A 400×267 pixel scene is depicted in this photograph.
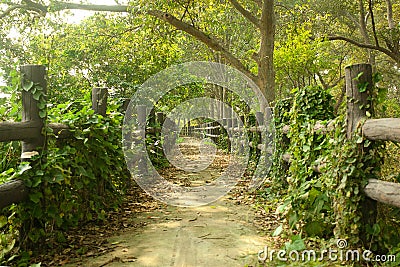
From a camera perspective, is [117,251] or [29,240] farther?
[117,251]

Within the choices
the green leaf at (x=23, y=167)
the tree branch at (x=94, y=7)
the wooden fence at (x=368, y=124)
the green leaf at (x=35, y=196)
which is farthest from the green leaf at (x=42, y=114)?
the tree branch at (x=94, y=7)

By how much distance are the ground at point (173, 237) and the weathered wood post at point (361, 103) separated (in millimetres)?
952

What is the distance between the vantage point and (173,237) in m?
3.99

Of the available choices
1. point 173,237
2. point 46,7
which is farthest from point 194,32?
point 173,237

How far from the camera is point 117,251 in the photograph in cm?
354

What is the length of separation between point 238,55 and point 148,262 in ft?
53.9

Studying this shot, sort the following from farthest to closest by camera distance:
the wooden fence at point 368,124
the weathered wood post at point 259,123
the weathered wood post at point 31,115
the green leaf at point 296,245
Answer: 1. the weathered wood post at point 259,123
2. the weathered wood post at point 31,115
3. the green leaf at point 296,245
4. the wooden fence at point 368,124

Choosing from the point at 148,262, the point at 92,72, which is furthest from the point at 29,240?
the point at 92,72

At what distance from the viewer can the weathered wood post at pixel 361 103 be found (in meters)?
3.09

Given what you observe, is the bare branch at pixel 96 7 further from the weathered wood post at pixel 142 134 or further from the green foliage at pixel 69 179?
the green foliage at pixel 69 179

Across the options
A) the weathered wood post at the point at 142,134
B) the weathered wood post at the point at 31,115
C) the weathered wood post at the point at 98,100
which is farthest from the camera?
the weathered wood post at the point at 142,134

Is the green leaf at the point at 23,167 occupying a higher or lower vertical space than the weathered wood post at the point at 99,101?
lower

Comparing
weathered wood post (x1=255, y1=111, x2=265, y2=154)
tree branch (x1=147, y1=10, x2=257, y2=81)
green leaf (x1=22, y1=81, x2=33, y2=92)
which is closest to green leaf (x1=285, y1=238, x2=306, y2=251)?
green leaf (x1=22, y1=81, x2=33, y2=92)

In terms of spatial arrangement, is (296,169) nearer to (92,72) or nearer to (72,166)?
(72,166)
